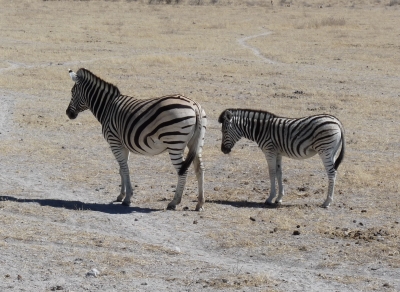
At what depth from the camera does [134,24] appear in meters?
40.3

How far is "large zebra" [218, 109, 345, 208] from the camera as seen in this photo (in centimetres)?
1195

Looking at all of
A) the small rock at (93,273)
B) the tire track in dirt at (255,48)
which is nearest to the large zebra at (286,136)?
the small rock at (93,273)

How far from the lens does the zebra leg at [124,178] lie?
461 inches

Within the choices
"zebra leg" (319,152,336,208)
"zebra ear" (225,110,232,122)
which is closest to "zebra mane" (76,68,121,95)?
"zebra ear" (225,110,232,122)

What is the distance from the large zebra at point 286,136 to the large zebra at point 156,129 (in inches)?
48.8

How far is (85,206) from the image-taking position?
11.4 meters

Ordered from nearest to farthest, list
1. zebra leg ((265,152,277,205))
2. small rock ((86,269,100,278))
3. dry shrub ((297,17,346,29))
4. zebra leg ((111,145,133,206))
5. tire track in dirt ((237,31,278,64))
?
small rock ((86,269,100,278)) < zebra leg ((111,145,133,206)) < zebra leg ((265,152,277,205)) < tire track in dirt ((237,31,278,64)) < dry shrub ((297,17,346,29))

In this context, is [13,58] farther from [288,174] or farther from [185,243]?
[185,243]

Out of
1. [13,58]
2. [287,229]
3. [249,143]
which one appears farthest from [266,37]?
[287,229]

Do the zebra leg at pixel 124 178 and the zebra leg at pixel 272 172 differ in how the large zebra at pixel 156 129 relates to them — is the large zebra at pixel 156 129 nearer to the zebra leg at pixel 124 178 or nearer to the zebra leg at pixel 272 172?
the zebra leg at pixel 124 178

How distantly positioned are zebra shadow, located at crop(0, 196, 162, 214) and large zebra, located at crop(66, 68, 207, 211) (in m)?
0.22

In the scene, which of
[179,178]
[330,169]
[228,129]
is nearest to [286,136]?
[330,169]

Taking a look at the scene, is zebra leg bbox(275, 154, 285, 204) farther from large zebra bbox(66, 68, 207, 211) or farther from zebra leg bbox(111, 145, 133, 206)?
zebra leg bbox(111, 145, 133, 206)

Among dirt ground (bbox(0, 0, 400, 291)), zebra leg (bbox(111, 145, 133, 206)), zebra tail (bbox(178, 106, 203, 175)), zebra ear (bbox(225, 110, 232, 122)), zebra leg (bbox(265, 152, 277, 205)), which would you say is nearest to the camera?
dirt ground (bbox(0, 0, 400, 291))
